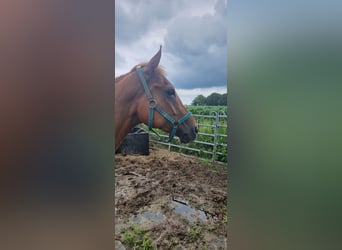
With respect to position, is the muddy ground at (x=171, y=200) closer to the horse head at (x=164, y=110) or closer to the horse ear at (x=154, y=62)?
the horse head at (x=164, y=110)

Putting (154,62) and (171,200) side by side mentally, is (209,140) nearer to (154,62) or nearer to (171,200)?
(171,200)

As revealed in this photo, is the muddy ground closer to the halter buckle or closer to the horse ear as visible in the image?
the halter buckle

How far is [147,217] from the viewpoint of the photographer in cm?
107

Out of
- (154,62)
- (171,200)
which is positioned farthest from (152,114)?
(171,200)

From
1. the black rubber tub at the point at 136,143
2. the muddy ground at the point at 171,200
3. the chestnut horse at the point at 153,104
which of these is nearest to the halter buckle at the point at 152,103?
the chestnut horse at the point at 153,104

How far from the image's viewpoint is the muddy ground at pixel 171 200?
1038mm

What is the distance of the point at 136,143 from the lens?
44.0 inches

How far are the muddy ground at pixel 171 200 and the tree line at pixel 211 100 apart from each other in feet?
1.01

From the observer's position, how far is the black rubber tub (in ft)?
3.57

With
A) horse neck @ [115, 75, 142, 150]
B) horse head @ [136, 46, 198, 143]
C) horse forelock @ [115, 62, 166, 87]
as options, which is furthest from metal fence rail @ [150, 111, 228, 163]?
horse forelock @ [115, 62, 166, 87]
